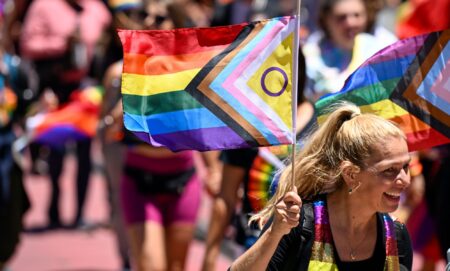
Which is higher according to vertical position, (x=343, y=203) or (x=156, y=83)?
(x=156, y=83)

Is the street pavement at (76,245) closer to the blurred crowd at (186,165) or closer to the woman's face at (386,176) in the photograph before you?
the blurred crowd at (186,165)

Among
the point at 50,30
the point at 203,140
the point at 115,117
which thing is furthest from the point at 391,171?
the point at 50,30

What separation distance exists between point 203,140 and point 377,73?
0.88 meters

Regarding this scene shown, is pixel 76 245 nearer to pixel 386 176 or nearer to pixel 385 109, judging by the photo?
pixel 385 109

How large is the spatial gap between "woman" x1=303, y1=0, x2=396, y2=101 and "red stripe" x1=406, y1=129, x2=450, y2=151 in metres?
1.69

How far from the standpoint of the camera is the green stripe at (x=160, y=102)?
4.20 m

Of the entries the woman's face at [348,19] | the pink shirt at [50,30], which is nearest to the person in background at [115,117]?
the woman's face at [348,19]

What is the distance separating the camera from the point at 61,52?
11266 millimetres

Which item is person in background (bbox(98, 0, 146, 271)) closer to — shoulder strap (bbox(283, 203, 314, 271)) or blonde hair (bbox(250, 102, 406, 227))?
blonde hair (bbox(250, 102, 406, 227))

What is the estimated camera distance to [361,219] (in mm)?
3975

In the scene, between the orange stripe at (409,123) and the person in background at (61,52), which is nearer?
the orange stripe at (409,123)

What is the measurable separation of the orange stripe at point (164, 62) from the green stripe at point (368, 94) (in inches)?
23.3

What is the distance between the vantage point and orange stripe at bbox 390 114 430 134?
456 centimetres

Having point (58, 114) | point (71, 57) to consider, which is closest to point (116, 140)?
point (58, 114)
